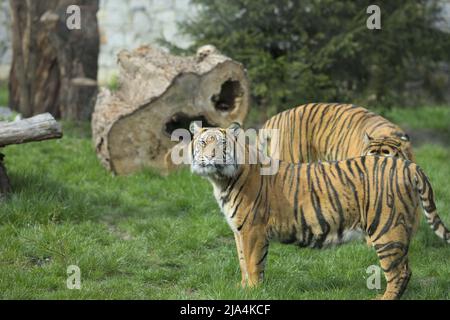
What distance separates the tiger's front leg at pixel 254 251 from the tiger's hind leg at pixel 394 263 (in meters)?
0.75

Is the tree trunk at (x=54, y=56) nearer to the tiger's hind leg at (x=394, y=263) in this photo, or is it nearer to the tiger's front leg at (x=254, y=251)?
the tiger's front leg at (x=254, y=251)

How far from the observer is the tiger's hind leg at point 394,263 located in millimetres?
5238

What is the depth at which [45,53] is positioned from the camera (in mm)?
10703

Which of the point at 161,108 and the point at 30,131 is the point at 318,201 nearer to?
the point at 30,131

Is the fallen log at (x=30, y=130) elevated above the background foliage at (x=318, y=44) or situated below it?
below

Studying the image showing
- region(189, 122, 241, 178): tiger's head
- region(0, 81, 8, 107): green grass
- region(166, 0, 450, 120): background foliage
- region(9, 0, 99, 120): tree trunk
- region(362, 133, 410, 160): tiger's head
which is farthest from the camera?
region(0, 81, 8, 107): green grass

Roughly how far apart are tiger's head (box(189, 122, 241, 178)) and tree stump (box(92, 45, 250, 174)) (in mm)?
3118

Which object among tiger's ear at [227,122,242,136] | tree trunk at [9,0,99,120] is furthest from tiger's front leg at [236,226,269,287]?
tree trunk at [9,0,99,120]

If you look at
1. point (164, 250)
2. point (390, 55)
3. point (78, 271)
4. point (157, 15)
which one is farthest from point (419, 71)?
point (78, 271)

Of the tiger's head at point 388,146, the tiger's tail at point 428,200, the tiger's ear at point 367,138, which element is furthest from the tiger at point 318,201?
the tiger's ear at point 367,138

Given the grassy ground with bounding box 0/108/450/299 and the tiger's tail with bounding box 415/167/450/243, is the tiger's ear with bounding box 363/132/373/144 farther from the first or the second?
the tiger's tail with bounding box 415/167/450/243

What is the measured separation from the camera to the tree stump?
8406mm

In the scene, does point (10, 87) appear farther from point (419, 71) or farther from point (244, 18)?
point (419, 71)
